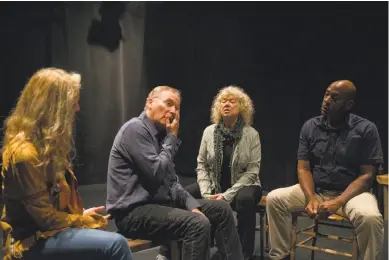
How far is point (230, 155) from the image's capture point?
3303 millimetres

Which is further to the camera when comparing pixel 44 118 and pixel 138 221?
pixel 138 221

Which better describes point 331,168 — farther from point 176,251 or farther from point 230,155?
point 176,251

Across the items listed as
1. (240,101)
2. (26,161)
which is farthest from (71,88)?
(240,101)

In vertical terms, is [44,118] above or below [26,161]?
above

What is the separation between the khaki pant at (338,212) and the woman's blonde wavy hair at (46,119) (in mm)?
1577

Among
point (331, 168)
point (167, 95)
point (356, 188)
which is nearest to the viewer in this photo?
point (167, 95)

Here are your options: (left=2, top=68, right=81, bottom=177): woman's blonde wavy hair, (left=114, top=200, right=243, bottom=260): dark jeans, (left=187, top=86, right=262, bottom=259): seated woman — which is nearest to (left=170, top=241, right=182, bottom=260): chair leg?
(left=114, top=200, right=243, bottom=260): dark jeans

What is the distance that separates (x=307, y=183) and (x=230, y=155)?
619 mm

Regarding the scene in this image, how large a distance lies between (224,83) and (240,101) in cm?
215

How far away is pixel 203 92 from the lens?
5.85 m

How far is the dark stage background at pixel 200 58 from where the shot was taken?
452 centimetres

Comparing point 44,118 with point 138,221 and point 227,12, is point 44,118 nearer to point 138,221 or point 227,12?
point 138,221

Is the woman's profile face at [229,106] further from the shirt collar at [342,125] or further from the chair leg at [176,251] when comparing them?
the chair leg at [176,251]

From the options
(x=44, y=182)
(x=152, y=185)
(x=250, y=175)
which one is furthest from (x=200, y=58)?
(x=44, y=182)
